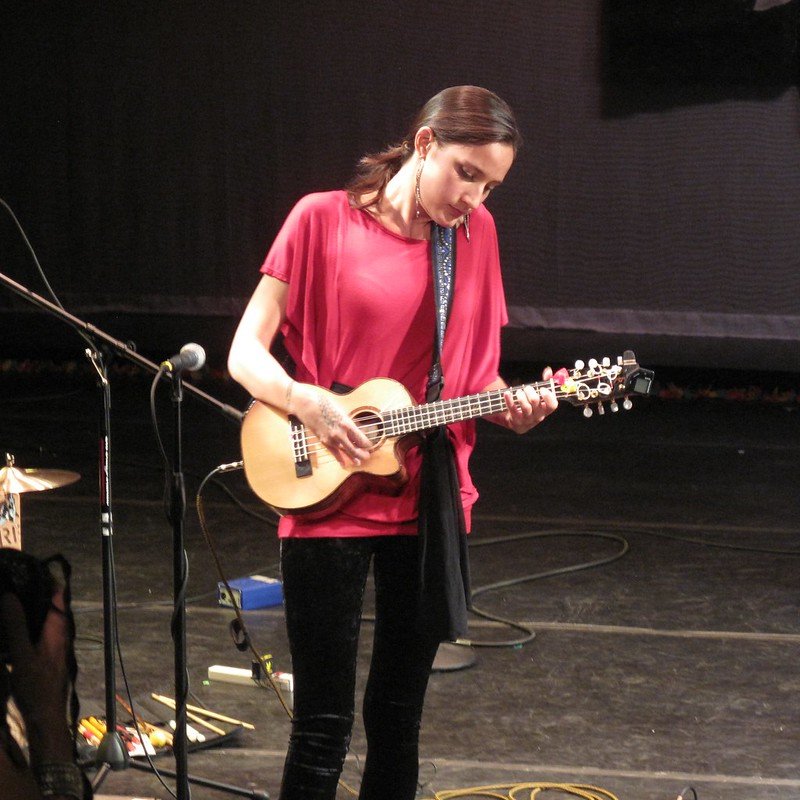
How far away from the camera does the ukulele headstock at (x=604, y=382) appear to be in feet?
8.44

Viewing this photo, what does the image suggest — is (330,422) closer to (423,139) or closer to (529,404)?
(529,404)

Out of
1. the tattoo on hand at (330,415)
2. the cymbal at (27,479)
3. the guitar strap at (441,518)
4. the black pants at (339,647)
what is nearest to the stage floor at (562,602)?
the cymbal at (27,479)

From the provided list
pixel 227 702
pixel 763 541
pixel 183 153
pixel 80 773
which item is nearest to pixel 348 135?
pixel 183 153

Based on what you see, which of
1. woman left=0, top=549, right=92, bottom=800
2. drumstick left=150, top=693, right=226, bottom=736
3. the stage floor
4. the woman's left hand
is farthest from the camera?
drumstick left=150, top=693, right=226, bottom=736

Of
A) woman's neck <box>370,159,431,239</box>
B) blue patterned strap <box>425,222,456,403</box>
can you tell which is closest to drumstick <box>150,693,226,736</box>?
blue patterned strap <box>425,222,456,403</box>

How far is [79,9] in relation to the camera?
27.8 feet

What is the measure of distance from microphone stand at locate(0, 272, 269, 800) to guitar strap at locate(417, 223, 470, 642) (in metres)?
0.50

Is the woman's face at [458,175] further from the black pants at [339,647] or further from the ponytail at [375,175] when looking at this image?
the black pants at [339,647]

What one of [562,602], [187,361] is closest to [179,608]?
[187,361]

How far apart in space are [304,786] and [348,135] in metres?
6.39

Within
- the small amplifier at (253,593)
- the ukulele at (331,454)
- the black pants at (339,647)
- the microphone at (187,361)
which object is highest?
the microphone at (187,361)

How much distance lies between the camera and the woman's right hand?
2.43m

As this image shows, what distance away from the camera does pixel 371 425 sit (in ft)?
8.05

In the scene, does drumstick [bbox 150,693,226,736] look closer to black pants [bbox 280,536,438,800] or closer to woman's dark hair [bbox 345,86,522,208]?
black pants [bbox 280,536,438,800]
